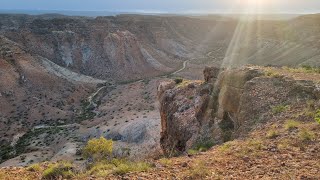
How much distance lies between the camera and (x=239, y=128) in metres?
15.8

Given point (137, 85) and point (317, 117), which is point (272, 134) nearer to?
point (317, 117)

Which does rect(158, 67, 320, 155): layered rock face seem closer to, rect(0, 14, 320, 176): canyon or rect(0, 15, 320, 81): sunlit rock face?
rect(0, 14, 320, 176): canyon

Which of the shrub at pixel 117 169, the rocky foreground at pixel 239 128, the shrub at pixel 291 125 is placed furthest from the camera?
the shrub at pixel 291 125

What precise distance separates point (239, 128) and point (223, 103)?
378cm

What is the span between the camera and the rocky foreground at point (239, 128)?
10227 mm

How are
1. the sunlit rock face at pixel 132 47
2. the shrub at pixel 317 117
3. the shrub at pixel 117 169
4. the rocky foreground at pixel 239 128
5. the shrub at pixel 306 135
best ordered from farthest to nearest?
the sunlit rock face at pixel 132 47
the shrub at pixel 317 117
the shrub at pixel 306 135
the shrub at pixel 117 169
the rocky foreground at pixel 239 128

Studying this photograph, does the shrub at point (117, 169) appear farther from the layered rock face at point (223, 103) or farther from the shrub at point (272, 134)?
the layered rock face at point (223, 103)

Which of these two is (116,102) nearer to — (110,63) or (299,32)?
(110,63)

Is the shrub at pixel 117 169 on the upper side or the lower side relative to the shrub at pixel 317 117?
lower

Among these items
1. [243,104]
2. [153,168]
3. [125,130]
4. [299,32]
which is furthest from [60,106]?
[299,32]

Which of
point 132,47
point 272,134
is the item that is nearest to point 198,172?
point 272,134

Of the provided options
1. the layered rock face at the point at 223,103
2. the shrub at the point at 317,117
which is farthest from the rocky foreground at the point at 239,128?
the shrub at the point at 317,117

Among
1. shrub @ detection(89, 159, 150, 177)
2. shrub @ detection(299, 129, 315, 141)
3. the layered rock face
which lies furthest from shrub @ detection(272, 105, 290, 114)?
shrub @ detection(89, 159, 150, 177)

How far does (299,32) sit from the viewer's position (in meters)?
87.9
